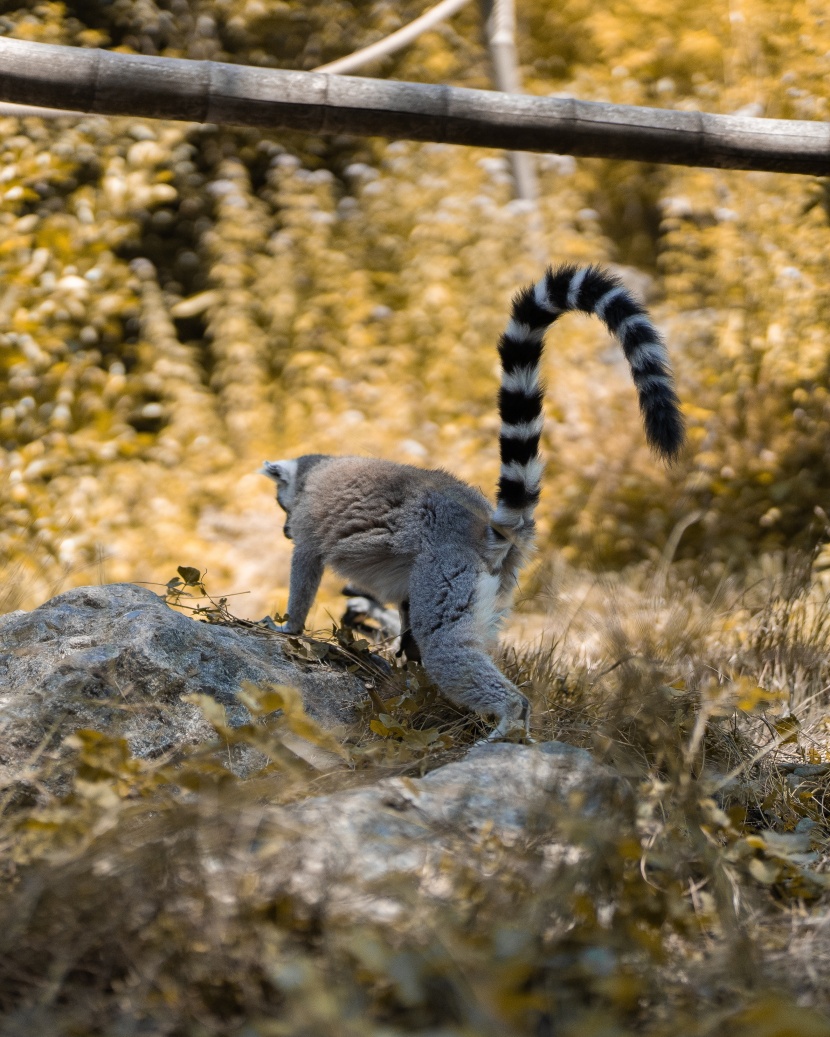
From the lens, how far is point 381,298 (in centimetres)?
845

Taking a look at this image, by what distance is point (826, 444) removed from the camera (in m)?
6.18

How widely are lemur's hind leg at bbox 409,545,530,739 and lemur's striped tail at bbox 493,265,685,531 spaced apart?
317 mm

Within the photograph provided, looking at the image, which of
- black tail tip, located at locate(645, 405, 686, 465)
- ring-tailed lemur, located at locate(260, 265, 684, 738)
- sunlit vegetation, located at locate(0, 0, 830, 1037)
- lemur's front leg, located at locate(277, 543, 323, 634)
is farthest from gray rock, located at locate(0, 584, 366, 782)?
black tail tip, located at locate(645, 405, 686, 465)

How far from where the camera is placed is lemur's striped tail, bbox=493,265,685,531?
2676 millimetres

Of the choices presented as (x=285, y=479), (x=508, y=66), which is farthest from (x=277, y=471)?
(x=508, y=66)

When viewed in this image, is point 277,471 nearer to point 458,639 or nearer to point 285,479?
point 285,479

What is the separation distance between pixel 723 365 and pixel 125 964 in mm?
6183

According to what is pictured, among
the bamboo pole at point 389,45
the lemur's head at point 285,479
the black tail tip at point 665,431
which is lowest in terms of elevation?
the lemur's head at point 285,479

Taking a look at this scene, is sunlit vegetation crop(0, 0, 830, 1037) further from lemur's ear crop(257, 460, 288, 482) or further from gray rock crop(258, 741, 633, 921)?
lemur's ear crop(257, 460, 288, 482)

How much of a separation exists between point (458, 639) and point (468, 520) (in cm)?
51

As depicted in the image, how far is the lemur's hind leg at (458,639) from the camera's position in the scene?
2.69 m

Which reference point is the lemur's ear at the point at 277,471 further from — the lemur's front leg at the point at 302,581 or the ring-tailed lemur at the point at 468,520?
the lemur's front leg at the point at 302,581

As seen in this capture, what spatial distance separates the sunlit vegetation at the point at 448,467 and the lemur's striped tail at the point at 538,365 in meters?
0.61

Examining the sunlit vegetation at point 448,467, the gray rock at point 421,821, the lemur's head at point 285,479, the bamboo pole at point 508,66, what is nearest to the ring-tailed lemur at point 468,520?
the lemur's head at point 285,479
